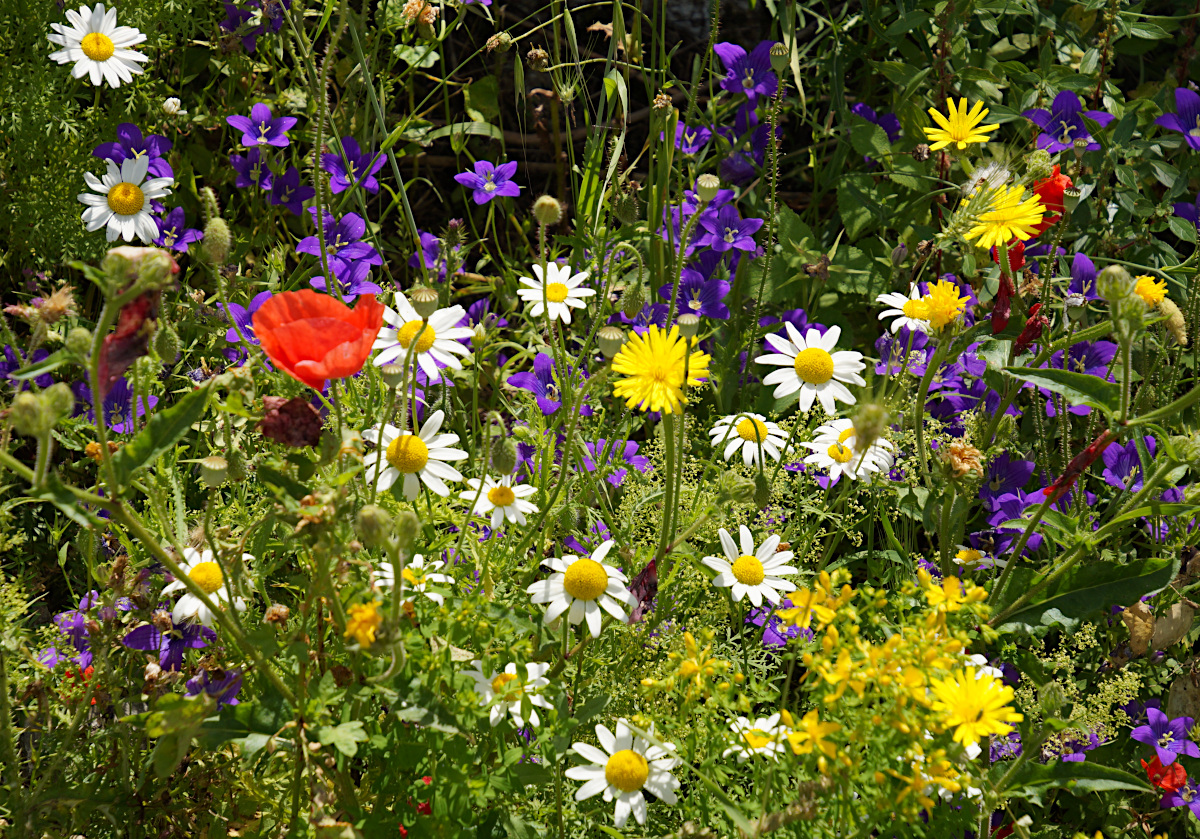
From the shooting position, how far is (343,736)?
0.98m

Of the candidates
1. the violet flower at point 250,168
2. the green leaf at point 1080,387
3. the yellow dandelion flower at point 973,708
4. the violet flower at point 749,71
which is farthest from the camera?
the violet flower at point 749,71

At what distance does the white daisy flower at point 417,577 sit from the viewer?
45.2 inches

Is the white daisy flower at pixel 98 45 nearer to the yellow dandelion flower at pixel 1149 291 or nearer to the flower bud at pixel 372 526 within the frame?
the flower bud at pixel 372 526

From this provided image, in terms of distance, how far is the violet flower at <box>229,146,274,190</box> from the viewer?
2.19m

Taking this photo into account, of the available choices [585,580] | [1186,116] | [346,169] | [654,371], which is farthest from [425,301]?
[1186,116]

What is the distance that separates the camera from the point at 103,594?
52.6 inches

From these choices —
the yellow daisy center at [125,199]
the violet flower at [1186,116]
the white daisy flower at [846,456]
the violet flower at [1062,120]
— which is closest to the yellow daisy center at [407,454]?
the white daisy flower at [846,456]

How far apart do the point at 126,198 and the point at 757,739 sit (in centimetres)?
166

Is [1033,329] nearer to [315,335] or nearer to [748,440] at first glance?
[748,440]

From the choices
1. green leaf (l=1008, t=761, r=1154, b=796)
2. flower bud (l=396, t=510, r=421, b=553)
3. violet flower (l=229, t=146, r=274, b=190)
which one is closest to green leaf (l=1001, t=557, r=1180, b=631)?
Result: green leaf (l=1008, t=761, r=1154, b=796)

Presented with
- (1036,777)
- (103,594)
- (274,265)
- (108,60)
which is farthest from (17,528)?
(1036,777)

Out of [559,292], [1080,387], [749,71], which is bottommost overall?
[1080,387]

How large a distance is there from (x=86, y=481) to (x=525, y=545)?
3.50 ft

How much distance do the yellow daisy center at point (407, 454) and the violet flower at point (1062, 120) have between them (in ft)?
5.29
